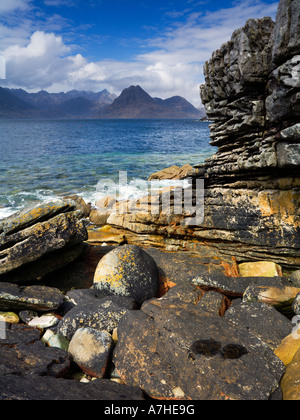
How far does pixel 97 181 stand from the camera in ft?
103

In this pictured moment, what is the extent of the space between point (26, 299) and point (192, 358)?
15.1 ft

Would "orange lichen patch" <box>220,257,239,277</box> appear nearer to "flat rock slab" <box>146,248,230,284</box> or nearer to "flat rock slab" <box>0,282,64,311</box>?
"flat rock slab" <box>146,248,230,284</box>

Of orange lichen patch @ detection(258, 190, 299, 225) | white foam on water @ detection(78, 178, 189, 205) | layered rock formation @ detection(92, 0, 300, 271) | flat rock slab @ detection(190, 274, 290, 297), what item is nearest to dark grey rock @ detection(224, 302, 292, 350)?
flat rock slab @ detection(190, 274, 290, 297)

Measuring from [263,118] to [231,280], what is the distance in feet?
16.5

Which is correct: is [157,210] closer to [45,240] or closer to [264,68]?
[45,240]

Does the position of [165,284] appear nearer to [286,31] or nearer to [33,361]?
[33,361]

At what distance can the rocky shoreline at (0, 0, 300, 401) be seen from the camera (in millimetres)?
4699

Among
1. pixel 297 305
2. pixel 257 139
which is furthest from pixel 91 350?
pixel 257 139

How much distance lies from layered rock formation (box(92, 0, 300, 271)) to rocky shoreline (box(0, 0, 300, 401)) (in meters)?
0.04

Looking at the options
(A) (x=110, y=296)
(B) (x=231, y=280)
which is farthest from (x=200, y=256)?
(A) (x=110, y=296)

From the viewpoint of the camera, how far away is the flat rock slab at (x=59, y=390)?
13.5 feet

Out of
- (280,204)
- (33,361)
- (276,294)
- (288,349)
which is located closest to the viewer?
(288,349)

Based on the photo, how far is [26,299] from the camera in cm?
718

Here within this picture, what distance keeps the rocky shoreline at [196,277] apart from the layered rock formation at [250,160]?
4cm
